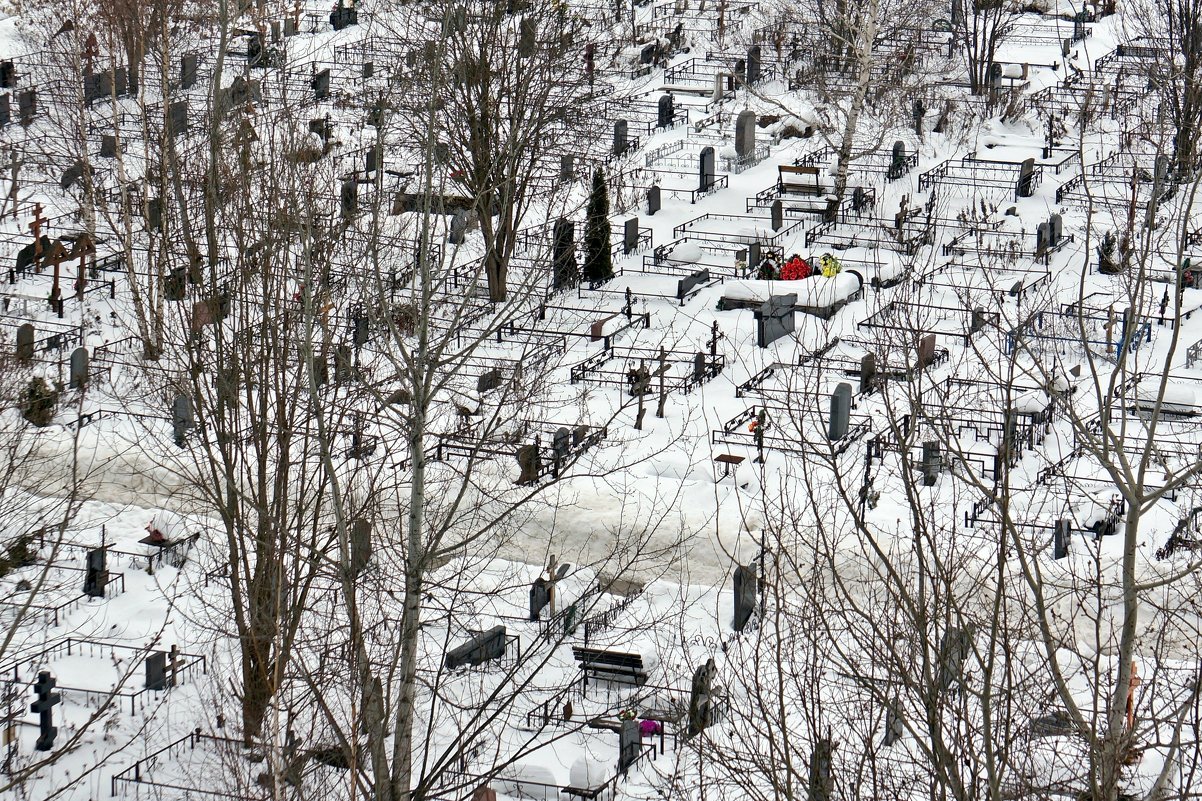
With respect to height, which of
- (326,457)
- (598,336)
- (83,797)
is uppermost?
(326,457)

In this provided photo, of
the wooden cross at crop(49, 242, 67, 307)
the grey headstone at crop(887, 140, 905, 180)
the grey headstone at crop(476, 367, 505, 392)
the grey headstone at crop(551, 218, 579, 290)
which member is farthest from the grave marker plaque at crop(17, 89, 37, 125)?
the grey headstone at crop(887, 140, 905, 180)

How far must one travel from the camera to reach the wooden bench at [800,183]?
3109cm

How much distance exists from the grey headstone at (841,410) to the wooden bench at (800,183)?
10.1m

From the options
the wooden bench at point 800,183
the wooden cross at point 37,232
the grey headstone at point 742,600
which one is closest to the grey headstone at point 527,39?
the wooden bench at point 800,183

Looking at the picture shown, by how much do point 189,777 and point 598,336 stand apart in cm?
1162

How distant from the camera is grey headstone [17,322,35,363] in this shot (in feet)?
77.0

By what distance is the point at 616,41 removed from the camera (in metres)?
38.7

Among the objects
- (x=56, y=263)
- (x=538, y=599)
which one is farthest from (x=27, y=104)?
(x=538, y=599)

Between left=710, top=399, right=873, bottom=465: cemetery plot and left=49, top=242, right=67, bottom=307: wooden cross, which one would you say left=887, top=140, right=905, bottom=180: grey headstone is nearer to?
left=710, top=399, right=873, bottom=465: cemetery plot

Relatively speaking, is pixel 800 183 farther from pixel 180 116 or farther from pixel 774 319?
pixel 180 116

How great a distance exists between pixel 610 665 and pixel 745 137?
58.3 ft

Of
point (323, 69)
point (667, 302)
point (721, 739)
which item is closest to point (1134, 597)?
point (721, 739)

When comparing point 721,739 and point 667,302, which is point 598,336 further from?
point 721,739

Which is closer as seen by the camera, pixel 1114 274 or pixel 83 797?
pixel 83 797
